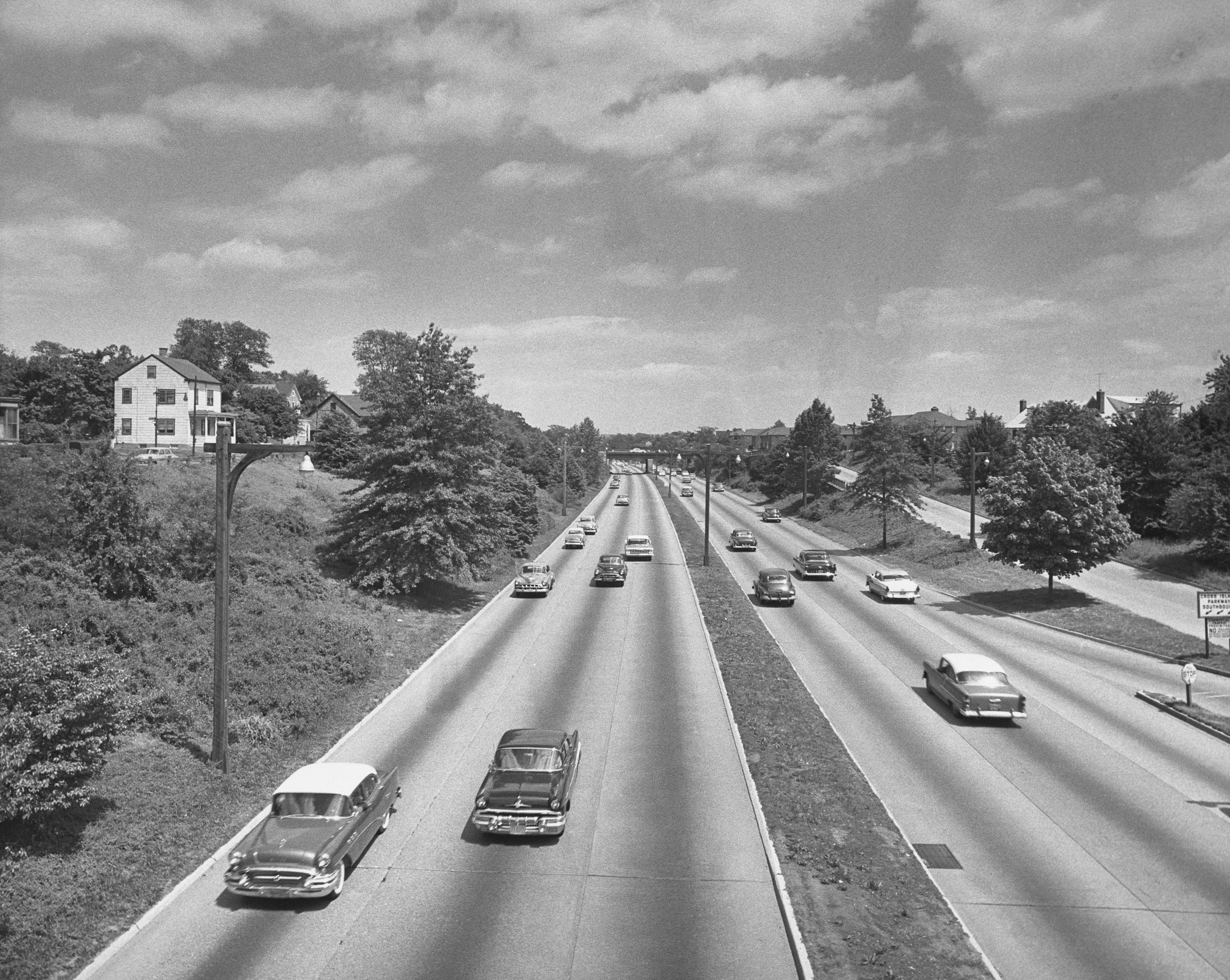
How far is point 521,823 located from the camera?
48.0 ft

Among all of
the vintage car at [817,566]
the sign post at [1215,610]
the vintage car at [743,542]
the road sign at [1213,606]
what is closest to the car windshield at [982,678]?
the sign post at [1215,610]

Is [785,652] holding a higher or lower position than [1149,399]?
lower

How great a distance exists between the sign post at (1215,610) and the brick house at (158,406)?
52.5 meters

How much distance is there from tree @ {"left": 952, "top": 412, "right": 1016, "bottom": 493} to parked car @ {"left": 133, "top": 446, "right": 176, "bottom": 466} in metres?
64.9

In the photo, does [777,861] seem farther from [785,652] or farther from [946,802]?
[785,652]

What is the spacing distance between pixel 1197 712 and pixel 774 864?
1614 cm

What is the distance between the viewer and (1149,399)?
2266 inches

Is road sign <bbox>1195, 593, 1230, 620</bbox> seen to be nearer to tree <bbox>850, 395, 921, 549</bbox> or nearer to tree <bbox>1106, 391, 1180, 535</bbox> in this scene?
tree <bbox>1106, 391, 1180, 535</bbox>

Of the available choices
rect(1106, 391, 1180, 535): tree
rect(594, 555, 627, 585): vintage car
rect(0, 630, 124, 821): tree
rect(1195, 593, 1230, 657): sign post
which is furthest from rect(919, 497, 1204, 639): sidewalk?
rect(0, 630, 124, 821): tree

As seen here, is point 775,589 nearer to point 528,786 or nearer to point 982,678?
point 982,678

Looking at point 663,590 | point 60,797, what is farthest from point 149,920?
point 663,590

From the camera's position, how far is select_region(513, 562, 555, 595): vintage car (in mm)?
39438

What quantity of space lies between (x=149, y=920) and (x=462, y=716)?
34.2 feet

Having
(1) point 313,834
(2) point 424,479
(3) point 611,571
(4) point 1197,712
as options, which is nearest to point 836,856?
(1) point 313,834
